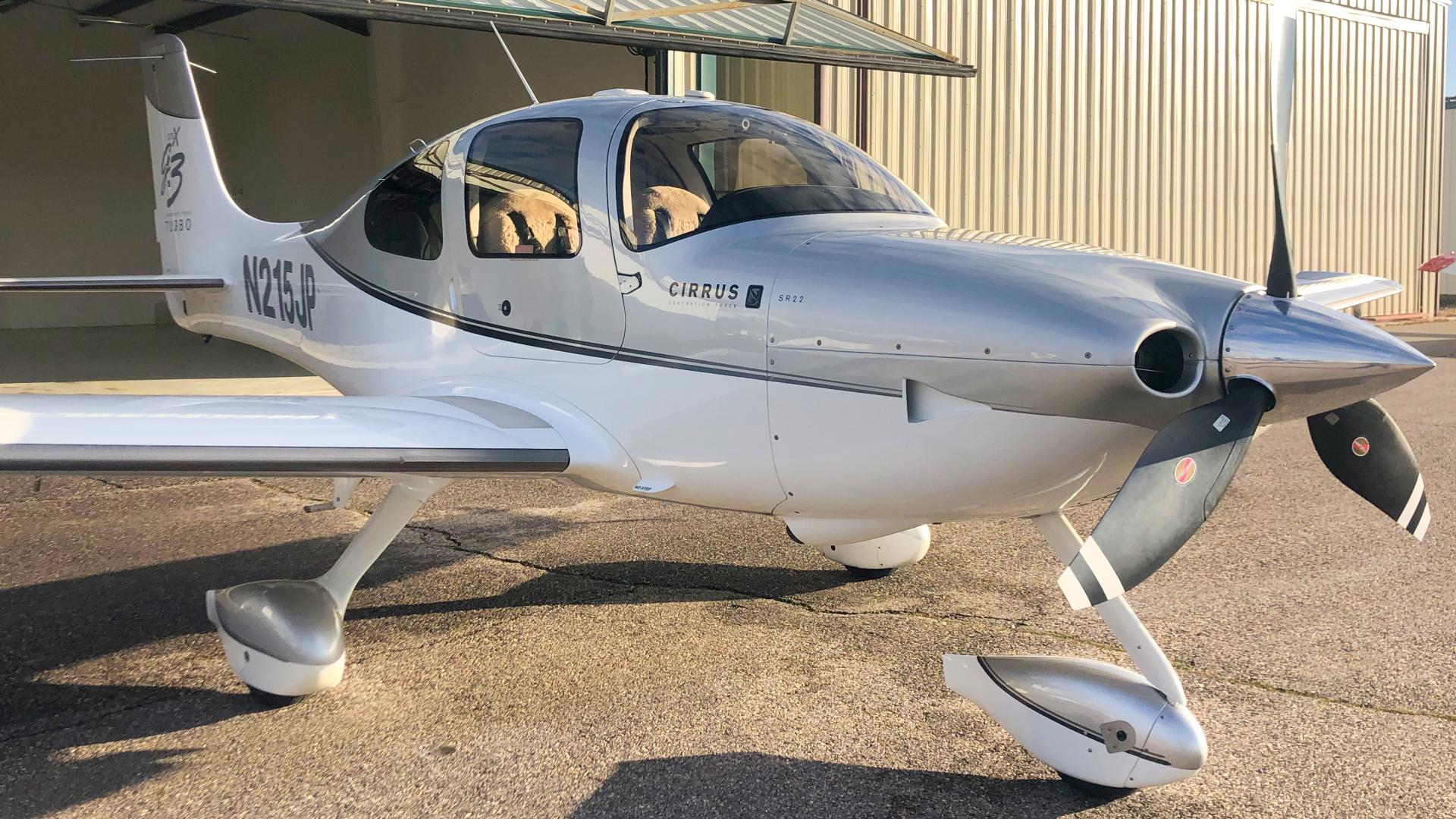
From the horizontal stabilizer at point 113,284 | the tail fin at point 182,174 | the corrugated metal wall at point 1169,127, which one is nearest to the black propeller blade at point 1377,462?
the horizontal stabilizer at point 113,284

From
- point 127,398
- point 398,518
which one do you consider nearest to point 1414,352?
point 398,518

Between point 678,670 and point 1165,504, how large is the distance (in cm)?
199

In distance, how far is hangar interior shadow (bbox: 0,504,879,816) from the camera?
130 inches

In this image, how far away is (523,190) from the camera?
392cm

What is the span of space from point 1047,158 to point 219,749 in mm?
12585

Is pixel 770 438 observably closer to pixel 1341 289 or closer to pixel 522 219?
pixel 522 219

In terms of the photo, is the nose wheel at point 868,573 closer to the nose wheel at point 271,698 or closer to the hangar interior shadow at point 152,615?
the hangar interior shadow at point 152,615

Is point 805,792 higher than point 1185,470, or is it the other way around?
point 1185,470

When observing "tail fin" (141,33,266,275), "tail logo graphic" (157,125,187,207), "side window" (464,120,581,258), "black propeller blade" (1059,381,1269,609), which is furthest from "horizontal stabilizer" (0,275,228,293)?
"black propeller blade" (1059,381,1269,609)

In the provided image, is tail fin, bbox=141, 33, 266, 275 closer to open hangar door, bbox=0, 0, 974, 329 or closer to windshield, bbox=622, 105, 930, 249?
windshield, bbox=622, 105, 930, 249

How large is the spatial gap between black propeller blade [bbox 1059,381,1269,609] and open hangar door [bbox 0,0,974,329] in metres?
11.3

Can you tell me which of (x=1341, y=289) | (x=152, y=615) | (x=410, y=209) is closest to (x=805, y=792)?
(x=410, y=209)

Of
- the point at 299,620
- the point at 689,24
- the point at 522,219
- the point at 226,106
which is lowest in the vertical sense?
the point at 299,620

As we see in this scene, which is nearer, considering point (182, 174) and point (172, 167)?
point (182, 174)
